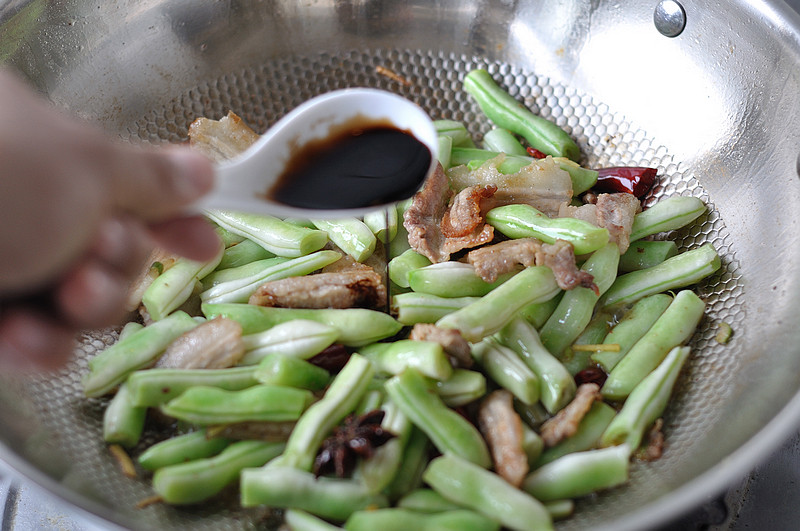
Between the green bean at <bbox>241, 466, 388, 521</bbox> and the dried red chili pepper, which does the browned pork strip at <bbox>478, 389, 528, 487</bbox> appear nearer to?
the green bean at <bbox>241, 466, 388, 521</bbox>

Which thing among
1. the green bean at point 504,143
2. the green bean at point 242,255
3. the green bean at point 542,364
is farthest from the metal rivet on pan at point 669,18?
the green bean at point 242,255

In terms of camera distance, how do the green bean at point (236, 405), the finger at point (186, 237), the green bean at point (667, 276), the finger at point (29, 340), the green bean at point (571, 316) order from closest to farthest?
the finger at point (29, 340), the finger at point (186, 237), the green bean at point (236, 405), the green bean at point (571, 316), the green bean at point (667, 276)

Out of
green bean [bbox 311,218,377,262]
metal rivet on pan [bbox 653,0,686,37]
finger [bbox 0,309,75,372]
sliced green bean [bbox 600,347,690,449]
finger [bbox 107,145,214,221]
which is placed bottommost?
green bean [bbox 311,218,377,262]

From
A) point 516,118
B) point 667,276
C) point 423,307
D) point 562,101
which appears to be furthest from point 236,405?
point 562,101

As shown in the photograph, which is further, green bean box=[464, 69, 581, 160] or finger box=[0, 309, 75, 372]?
green bean box=[464, 69, 581, 160]

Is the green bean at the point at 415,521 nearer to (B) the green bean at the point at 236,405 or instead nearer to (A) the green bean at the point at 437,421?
(A) the green bean at the point at 437,421

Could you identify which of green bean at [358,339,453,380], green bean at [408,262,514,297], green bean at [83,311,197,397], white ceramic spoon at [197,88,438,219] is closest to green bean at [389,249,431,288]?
green bean at [408,262,514,297]

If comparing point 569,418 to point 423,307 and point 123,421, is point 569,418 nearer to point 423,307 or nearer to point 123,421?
point 423,307
